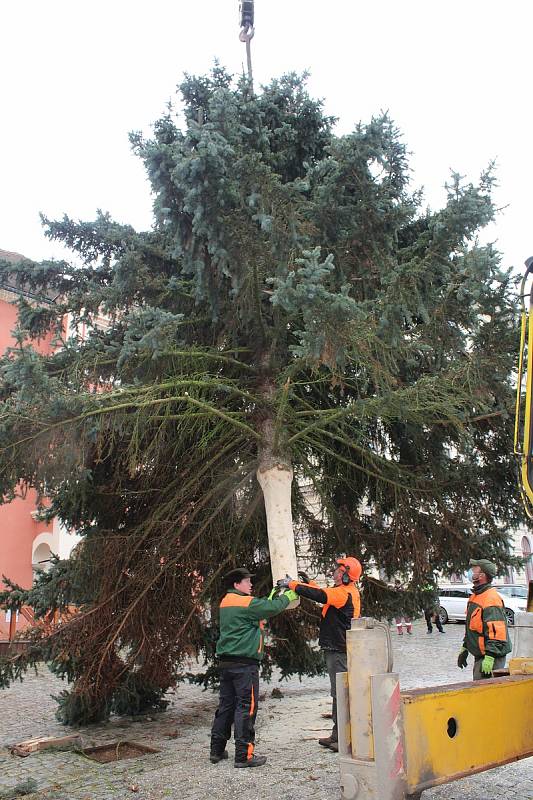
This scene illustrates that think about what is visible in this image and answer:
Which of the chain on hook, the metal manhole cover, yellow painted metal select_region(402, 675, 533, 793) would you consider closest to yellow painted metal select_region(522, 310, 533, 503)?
yellow painted metal select_region(402, 675, 533, 793)

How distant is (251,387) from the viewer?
8.46 meters

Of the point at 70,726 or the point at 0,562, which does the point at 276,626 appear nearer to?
the point at 70,726

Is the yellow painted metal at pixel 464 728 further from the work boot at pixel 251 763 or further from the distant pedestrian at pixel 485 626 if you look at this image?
the work boot at pixel 251 763

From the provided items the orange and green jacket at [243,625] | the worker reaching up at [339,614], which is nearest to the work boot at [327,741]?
the worker reaching up at [339,614]

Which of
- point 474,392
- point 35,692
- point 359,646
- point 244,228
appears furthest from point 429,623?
point 359,646

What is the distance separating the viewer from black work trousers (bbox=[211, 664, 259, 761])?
6230 mm

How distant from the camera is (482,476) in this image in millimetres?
9242

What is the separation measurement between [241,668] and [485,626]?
2239mm

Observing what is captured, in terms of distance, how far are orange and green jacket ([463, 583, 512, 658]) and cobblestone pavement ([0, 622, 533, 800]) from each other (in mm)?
941

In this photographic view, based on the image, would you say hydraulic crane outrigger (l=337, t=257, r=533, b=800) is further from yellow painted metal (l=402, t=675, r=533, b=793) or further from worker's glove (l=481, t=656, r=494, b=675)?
worker's glove (l=481, t=656, r=494, b=675)

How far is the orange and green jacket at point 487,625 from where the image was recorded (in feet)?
20.7

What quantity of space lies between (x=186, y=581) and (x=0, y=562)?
609 inches

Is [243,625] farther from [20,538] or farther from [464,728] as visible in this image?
[20,538]

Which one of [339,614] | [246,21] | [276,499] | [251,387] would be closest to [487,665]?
[339,614]
